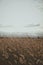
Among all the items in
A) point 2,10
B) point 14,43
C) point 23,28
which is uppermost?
point 2,10

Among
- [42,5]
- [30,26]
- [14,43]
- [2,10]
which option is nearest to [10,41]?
[14,43]

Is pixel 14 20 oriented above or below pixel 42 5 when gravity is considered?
below

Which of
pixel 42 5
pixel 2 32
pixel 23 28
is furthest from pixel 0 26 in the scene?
pixel 42 5

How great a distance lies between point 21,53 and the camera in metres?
0.95

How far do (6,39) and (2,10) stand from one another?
1.72 feet

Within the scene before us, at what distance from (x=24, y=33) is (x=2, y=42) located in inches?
7.7

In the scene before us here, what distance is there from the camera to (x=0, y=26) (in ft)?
3.81

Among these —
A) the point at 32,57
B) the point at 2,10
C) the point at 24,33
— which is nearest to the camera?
the point at 32,57

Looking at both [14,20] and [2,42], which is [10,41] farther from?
[14,20]

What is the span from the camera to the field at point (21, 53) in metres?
0.95

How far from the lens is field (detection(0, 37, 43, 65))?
3.11ft

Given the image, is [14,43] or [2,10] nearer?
[14,43]

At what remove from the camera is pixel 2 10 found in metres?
1.45

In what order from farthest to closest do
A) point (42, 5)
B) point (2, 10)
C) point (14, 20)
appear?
point (42, 5) < point (2, 10) < point (14, 20)
